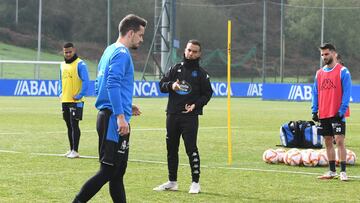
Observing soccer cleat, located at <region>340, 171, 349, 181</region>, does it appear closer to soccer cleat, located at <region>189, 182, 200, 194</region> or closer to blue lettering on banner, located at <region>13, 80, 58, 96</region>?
soccer cleat, located at <region>189, 182, 200, 194</region>

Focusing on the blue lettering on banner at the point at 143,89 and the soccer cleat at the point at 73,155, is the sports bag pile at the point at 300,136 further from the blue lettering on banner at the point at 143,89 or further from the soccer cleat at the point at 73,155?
the blue lettering on banner at the point at 143,89

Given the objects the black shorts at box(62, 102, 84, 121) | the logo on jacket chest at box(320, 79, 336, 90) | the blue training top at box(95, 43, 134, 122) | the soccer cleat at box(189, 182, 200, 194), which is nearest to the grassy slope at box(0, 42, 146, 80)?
the black shorts at box(62, 102, 84, 121)

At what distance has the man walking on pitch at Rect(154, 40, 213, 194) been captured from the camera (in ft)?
39.7

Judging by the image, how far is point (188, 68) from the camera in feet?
40.4

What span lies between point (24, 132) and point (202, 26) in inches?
2045

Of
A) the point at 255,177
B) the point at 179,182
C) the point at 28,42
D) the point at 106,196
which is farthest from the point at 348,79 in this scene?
the point at 28,42

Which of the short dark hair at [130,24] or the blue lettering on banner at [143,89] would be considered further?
the blue lettering on banner at [143,89]

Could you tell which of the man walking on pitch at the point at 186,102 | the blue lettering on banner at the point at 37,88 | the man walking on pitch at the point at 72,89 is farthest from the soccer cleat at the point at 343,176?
the blue lettering on banner at the point at 37,88

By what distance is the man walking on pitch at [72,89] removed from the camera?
1681 centimetres

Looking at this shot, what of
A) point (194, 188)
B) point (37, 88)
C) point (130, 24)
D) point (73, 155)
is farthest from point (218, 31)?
point (130, 24)

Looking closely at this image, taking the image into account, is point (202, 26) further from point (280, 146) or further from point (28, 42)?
point (280, 146)

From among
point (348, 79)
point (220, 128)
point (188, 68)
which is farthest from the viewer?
point (220, 128)

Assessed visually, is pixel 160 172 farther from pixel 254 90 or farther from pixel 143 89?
pixel 254 90

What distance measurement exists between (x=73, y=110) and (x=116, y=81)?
8114 millimetres
